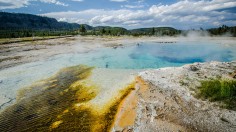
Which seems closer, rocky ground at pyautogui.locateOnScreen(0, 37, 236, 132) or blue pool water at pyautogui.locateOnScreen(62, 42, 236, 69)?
rocky ground at pyautogui.locateOnScreen(0, 37, 236, 132)

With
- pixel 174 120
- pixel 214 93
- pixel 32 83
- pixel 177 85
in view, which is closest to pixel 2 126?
pixel 32 83

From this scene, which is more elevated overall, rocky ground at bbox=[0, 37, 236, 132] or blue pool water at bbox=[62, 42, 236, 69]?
blue pool water at bbox=[62, 42, 236, 69]

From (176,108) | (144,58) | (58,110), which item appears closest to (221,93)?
(176,108)

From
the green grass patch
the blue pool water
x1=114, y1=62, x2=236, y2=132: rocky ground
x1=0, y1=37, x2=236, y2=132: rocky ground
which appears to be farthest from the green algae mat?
the blue pool water

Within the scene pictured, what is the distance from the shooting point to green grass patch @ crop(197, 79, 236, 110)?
11.9 m

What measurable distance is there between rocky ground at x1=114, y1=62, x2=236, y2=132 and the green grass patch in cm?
59

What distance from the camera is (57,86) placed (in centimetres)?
1738

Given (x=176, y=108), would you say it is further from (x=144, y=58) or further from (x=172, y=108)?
(x=144, y=58)

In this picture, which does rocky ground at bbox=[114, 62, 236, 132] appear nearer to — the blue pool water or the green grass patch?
the green grass patch

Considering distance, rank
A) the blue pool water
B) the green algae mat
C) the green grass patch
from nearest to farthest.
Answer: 1. the green algae mat
2. the green grass patch
3. the blue pool water

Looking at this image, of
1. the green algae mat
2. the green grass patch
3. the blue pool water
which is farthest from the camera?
the blue pool water

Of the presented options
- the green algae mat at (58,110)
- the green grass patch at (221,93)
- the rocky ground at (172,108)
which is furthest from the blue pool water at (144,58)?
the green grass patch at (221,93)

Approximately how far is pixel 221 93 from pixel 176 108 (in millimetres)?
3575

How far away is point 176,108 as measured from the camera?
11.8 metres
